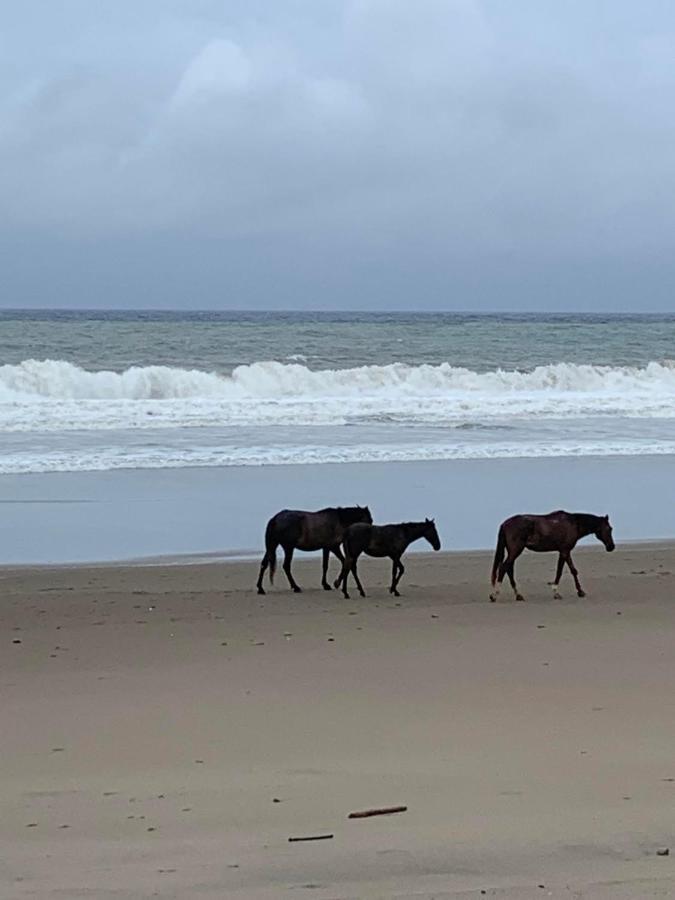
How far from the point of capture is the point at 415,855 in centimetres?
436

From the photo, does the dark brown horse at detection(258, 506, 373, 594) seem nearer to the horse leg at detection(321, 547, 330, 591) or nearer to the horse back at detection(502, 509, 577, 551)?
the horse leg at detection(321, 547, 330, 591)

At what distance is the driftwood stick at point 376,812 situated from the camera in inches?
189

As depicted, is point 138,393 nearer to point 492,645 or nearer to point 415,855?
point 492,645

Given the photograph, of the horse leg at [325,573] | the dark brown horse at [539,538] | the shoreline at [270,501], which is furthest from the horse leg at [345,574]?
the shoreline at [270,501]

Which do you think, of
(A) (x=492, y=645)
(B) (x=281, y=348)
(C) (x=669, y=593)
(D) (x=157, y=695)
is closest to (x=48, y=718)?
(D) (x=157, y=695)

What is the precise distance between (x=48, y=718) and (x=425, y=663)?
2.26 meters

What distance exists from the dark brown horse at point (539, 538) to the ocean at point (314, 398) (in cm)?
875

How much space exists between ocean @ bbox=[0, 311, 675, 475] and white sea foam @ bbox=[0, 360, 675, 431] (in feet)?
0.21

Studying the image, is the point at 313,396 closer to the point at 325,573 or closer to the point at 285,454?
the point at 285,454

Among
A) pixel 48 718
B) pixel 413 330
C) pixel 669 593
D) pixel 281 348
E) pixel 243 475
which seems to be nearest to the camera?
pixel 48 718

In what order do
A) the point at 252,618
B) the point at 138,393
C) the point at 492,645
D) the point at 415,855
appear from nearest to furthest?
1. the point at 415,855
2. the point at 492,645
3. the point at 252,618
4. the point at 138,393

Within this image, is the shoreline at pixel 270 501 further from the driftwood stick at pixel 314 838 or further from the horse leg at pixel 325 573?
the driftwood stick at pixel 314 838

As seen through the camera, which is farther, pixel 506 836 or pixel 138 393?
pixel 138 393

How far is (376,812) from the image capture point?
4844 mm
